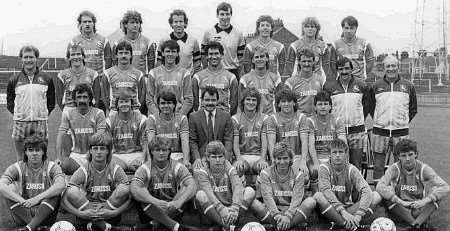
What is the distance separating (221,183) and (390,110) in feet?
8.03

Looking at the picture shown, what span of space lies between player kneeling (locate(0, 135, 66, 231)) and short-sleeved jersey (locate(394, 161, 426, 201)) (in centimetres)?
336

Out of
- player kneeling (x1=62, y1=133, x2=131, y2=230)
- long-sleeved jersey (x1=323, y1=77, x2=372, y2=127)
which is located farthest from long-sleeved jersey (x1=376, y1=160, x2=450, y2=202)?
player kneeling (x1=62, y1=133, x2=131, y2=230)

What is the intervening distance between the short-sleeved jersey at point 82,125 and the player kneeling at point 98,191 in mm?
723

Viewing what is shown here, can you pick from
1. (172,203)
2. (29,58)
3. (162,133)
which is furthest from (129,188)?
→ (29,58)

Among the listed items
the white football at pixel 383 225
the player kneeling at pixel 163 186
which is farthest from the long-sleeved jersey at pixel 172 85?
the white football at pixel 383 225

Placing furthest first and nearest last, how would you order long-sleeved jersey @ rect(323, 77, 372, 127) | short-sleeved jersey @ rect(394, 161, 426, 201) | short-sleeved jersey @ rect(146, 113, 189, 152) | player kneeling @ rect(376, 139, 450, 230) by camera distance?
long-sleeved jersey @ rect(323, 77, 372, 127) < short-sleeved jersey @ rect(146, 113, 189, 152) < short-sleeved jersey @ rect(394, 161, 426, 201) < player kneeling @ rect(376, 139, 450, 230)

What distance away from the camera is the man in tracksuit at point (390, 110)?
22.4 feet

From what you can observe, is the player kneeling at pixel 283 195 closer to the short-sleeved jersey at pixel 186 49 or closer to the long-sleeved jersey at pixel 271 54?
the long-sleeved jersey at pixel 271 54

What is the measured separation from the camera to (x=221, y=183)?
5699mm

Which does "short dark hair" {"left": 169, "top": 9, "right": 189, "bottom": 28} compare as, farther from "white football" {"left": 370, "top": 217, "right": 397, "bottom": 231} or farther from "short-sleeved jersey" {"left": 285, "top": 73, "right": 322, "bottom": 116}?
"white football" {"left": 370, "top": 217, "right": 397, "bottom": 231}

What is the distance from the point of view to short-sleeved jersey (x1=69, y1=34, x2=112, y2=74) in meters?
7.44

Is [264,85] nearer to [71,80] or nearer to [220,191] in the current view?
[220,191]

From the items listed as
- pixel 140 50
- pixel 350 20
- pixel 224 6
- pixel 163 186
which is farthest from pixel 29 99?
pixel 350 20

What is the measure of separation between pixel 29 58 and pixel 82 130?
1.29 meters
